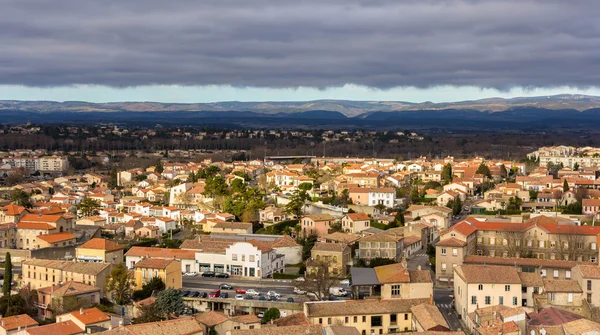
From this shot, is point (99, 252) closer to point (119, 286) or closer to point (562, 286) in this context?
point (119, 286)

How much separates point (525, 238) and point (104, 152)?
247 feet

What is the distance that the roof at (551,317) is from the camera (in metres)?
23.8

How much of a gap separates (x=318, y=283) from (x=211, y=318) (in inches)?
186

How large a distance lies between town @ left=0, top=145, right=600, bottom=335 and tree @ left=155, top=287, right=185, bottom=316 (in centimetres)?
4

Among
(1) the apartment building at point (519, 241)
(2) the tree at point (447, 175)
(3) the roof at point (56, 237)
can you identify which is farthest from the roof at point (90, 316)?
(2) the tree at point (447, 175)

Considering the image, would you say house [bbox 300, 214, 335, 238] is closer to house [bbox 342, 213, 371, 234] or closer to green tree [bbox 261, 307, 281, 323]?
house [bbox 342, 213, 371, 234]

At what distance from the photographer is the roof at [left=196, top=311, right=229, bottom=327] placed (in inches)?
962

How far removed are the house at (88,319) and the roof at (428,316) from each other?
30.7ft

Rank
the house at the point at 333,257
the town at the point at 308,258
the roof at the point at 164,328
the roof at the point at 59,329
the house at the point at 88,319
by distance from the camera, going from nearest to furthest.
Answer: the roof at the point at 164,328 → the roof at the point at 59,329 → the house at the point at 88,319 → the town at the point at 308,258 → the house at the point at 333,257

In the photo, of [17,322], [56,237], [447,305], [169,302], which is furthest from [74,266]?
[447,305]

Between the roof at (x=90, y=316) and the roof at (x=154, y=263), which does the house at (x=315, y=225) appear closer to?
the roof at (x=154, y=263)

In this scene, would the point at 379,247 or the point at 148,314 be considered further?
the point at 379,247

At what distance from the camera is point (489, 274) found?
26.7 meters

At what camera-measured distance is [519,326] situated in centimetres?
2342
